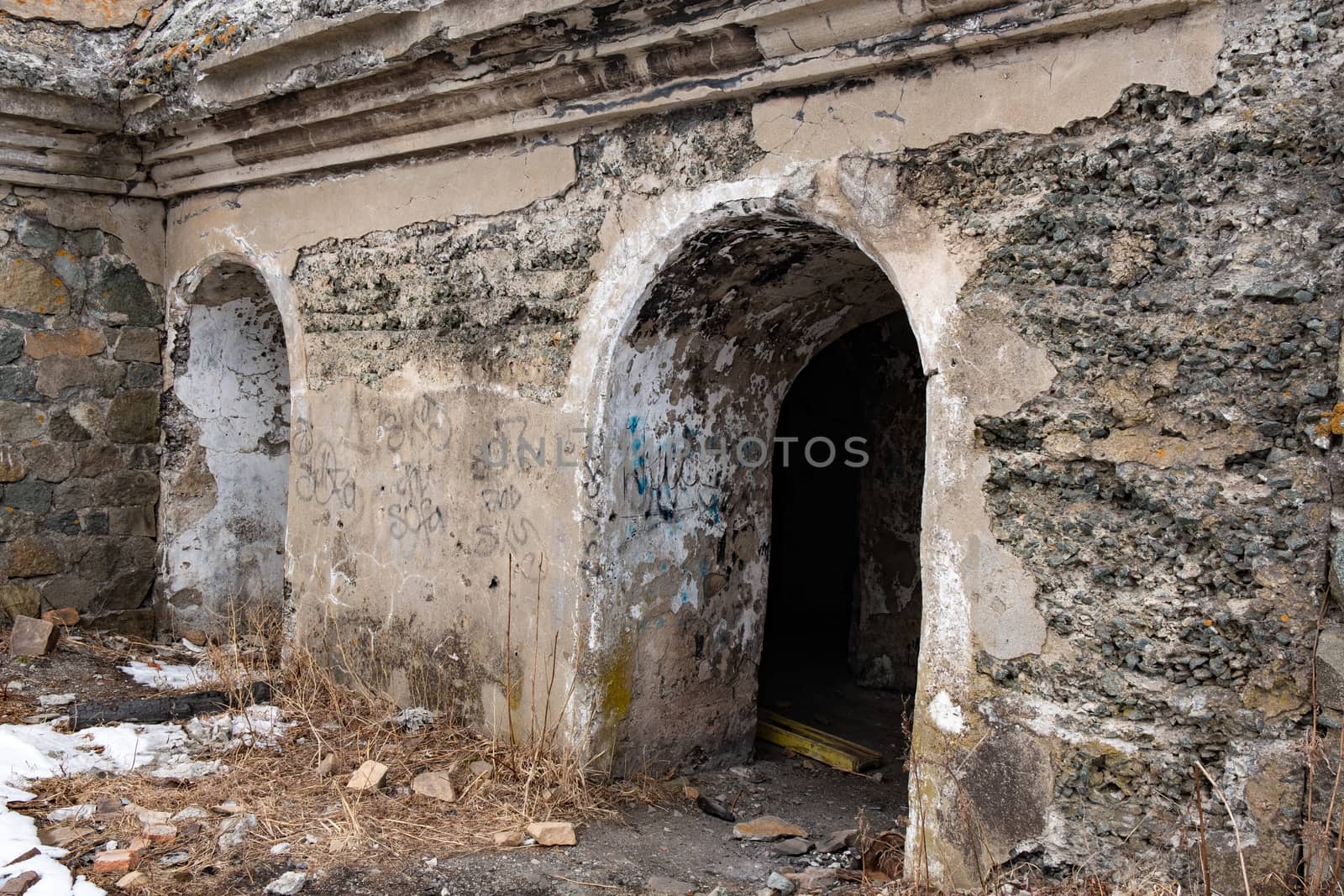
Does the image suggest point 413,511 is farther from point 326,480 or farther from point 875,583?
point 875,583

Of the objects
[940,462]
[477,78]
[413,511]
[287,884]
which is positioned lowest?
[287,884]

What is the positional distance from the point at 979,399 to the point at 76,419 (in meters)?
4.75

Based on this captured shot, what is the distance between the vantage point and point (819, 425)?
738cm

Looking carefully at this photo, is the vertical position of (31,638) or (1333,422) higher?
(1333,422)

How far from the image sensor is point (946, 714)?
9.85 feet

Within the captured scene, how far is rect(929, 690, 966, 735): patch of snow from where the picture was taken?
9.77ft

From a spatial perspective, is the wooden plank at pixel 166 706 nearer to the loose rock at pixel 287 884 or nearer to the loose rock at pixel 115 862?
the loose rock at pixel 115 862

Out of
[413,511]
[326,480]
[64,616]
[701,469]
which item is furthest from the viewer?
[64,616]

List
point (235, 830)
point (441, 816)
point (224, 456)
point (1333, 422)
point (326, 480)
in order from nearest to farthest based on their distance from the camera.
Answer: point (1333, 422) < point (235, 830) < point (441, 816) < point (326, 480) < point (224, 456)

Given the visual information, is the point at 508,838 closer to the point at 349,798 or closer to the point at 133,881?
the point at 349,798

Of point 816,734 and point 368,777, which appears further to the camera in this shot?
point 816,734

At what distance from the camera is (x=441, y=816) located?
3.63m

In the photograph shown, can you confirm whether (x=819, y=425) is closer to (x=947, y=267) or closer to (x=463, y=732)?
(x=463, y=732)

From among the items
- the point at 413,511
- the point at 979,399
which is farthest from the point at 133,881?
the point at 979,399
